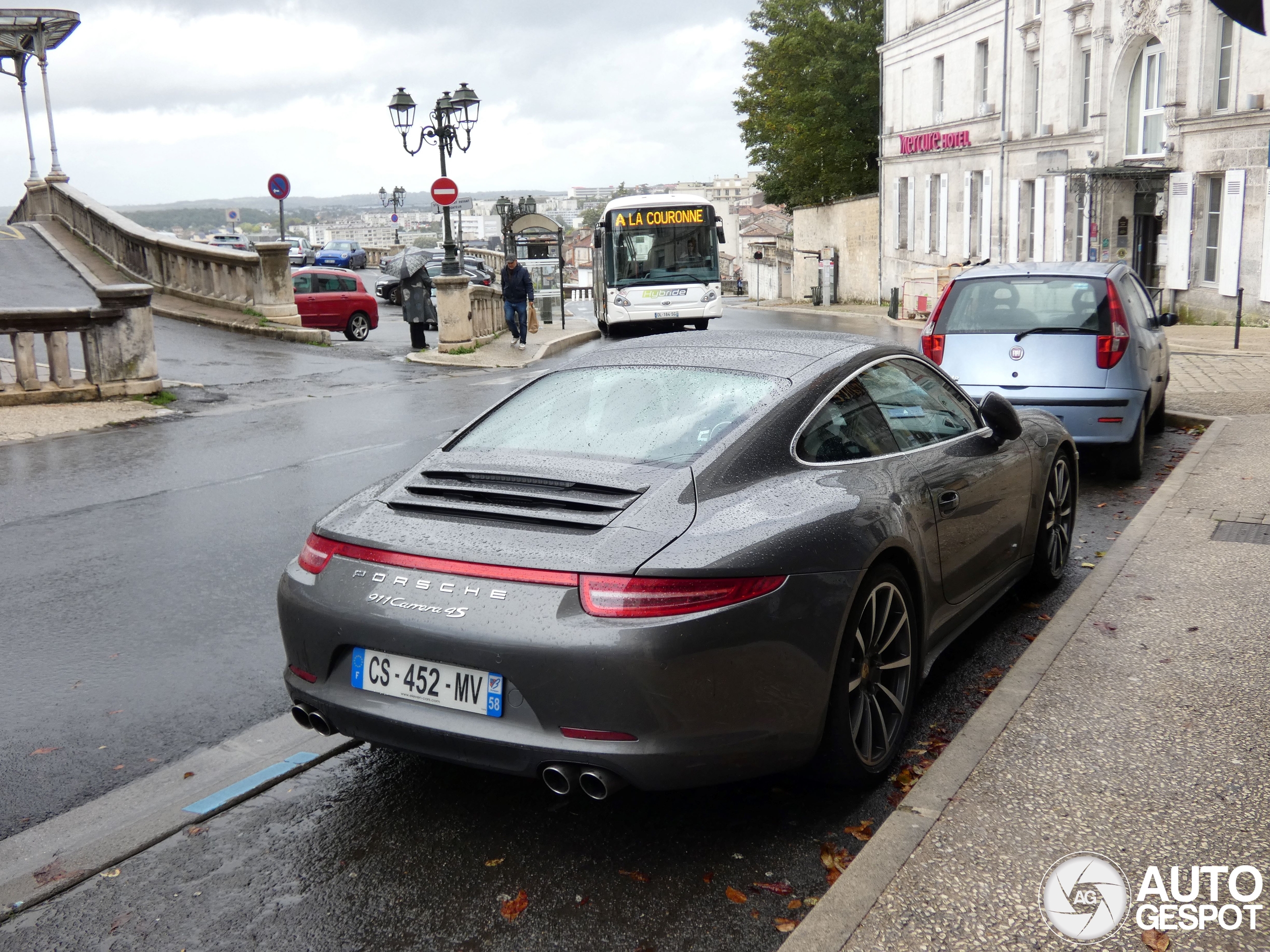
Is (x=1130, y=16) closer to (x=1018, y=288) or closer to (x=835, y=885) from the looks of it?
(x=1018, y=288)

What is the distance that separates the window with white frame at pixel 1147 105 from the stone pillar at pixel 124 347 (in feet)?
84.2

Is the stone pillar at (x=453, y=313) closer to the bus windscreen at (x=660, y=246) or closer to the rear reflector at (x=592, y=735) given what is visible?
the bus windscreen at (x=660, y=246)

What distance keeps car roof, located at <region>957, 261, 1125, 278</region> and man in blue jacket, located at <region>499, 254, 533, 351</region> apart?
15.1m

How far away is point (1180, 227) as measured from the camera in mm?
29078

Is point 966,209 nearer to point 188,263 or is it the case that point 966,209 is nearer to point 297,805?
point 188,263

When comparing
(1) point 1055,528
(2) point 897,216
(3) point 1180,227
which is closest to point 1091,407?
(1) point 1055,528

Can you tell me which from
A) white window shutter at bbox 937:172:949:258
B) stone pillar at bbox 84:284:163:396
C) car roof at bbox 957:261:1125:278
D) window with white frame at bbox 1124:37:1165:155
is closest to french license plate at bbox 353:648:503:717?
car roof at bbox 957:261:1125:278

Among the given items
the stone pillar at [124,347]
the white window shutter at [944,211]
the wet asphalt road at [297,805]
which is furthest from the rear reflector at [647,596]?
the white window shutter at [944,211]

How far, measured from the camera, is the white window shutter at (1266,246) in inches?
1024

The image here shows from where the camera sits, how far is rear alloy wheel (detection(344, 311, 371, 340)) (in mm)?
27312

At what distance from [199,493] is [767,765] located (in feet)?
23.5

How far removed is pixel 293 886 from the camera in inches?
146

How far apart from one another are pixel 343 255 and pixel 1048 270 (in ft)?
186
